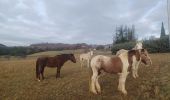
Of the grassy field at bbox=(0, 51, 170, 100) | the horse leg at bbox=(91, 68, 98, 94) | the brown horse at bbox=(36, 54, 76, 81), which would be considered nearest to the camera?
the grassy field at bbox=(0, 51, 170, 100)

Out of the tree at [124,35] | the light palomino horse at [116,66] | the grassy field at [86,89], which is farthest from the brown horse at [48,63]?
the tree at [124,35]

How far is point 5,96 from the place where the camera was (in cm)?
1401

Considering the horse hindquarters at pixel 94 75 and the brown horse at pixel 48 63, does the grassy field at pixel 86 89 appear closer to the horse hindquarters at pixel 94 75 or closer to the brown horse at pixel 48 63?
the horse hindquarters at pixel 94 75

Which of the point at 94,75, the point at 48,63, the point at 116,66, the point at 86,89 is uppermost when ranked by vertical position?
the point at 116,66

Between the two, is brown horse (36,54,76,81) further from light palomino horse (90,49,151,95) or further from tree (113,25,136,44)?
tree (113,25,136,44)

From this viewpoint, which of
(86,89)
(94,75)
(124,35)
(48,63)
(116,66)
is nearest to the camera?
(116,66)

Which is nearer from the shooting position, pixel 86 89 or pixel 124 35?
pixel 86 89

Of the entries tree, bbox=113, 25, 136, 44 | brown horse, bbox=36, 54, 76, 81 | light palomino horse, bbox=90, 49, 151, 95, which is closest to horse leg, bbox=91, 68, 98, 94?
light palomino horse, bbox=90, 49, 151, 95

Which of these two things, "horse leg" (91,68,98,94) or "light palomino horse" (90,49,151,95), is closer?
"light palomino horse" (90,49,151,95)

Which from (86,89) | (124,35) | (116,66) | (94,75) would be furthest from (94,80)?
(124,35)

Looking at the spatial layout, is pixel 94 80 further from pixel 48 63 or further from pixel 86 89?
pixel 48 63

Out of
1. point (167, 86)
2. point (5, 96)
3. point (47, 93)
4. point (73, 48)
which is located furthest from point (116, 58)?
point (73, 48)

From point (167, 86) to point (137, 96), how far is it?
1.97m

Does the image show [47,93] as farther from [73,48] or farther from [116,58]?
[73,48]
